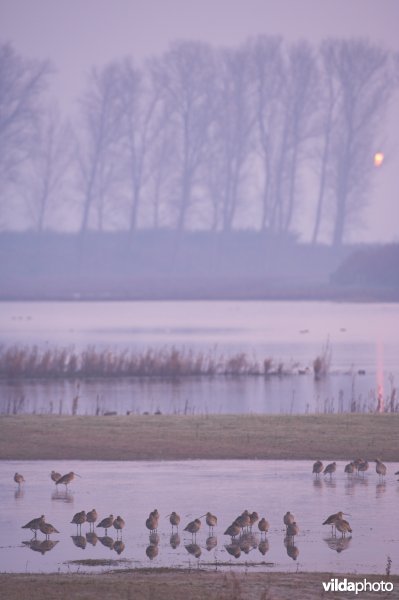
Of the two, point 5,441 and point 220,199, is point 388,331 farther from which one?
point 220,199

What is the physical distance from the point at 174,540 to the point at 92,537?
82cm

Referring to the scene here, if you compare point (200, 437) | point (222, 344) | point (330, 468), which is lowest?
point (330, 468)

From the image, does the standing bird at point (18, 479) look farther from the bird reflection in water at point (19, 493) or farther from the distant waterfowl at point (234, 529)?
the distant waterfowl at point (234, 529)

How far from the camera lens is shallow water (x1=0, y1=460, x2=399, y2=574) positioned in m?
13.0

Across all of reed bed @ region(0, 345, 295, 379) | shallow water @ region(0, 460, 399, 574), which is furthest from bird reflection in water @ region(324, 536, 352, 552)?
reed bed @ region(0, 345, 295, 379)

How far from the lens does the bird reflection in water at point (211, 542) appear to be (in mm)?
13647

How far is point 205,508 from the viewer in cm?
1534

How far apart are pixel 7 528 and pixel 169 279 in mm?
76750

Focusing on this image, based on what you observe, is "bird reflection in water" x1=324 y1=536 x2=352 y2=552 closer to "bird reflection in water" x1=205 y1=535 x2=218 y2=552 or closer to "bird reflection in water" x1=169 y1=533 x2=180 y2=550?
"bird reflection in water" x1=205 y1=535 x2=218 y2=552

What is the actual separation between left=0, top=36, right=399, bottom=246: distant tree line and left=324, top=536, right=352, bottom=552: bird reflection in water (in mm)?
82396

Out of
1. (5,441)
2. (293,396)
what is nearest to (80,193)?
(293,396)

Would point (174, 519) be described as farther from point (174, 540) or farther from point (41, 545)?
point (41, 545)

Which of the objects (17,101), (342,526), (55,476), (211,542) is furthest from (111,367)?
(17,101)

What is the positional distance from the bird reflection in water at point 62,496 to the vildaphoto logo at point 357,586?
4.76 m
